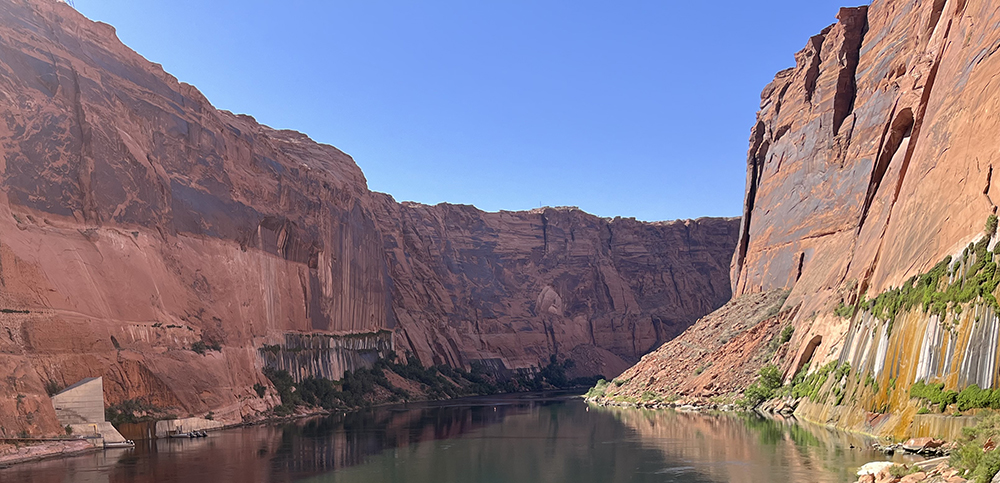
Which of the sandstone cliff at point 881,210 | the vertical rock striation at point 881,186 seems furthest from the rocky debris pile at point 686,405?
the vertical rock striation at point 881,186

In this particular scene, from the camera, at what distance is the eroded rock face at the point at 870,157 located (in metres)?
31.5

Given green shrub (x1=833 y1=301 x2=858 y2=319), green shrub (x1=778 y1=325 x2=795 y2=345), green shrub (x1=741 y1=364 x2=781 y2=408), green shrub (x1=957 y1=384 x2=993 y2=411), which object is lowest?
green shrub (x1=741 y1=364 x2=781 y2=408)

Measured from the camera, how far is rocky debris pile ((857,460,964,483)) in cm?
1940

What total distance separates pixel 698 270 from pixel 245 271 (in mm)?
101776

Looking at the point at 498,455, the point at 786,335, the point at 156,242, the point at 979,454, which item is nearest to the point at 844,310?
the point at 786,335

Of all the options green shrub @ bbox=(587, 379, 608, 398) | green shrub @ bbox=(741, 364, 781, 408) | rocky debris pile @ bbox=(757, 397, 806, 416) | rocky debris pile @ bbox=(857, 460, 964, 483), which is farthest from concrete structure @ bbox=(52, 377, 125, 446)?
green shrub @ bbox=(587, 379, 608, 398)

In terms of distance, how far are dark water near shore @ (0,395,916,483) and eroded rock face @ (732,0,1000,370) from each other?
8.43 m

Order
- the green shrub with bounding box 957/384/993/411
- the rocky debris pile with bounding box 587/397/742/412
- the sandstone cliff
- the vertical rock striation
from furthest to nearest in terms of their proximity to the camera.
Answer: the rocky debris pile with bounding box 587/397/742/412, the vertical rock striation, the sandstone cliff, the green shrub with bounding box 957/384/993/411

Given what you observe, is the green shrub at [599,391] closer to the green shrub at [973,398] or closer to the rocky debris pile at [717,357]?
the rocky debris pile at [717,357]

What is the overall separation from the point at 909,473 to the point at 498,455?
66.6 feet

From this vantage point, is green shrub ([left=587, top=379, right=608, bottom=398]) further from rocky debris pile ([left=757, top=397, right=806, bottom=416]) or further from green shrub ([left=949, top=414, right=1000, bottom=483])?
green shrub ([left=949, top=414, right=1000, bottom=483])

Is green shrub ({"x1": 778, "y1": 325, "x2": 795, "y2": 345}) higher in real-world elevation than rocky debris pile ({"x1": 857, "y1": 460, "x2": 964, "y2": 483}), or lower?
higher

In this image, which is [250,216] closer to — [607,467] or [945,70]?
[607,467]

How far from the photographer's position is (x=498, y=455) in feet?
125
